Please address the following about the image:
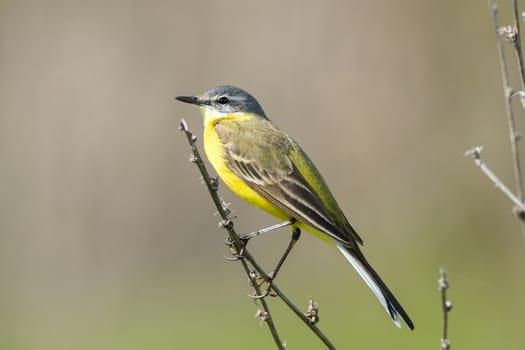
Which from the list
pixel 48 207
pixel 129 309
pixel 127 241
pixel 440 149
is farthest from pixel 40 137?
pixel 440 149

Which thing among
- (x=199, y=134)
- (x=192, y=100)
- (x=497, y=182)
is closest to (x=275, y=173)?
(x=192, y=100)

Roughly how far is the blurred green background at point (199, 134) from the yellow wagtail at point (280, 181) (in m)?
4.78

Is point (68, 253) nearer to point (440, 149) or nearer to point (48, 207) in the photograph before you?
point (48, 207)

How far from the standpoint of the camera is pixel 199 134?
36.8 ft

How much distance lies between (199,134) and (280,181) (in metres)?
5.64

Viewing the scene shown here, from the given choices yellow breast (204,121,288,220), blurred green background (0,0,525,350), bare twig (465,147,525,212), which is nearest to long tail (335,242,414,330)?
yellow breast (204,121,288,220)

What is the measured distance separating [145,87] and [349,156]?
9.06 ft

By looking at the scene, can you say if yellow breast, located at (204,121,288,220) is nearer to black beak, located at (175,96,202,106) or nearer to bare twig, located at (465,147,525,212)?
black beak, located at (175,96,202,106)

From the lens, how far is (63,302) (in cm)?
1102

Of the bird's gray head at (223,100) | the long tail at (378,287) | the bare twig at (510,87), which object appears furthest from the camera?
the bird's gray head at (223,100)

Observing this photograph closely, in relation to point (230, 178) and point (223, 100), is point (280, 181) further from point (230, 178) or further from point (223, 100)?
point (223, 100)

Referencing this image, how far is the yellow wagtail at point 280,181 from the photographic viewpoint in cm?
536

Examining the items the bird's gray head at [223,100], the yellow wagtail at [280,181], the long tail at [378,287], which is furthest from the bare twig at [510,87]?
the bird's gray head at [223,100]

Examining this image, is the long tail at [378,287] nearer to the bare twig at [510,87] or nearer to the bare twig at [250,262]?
the bare twig at [250,262]
